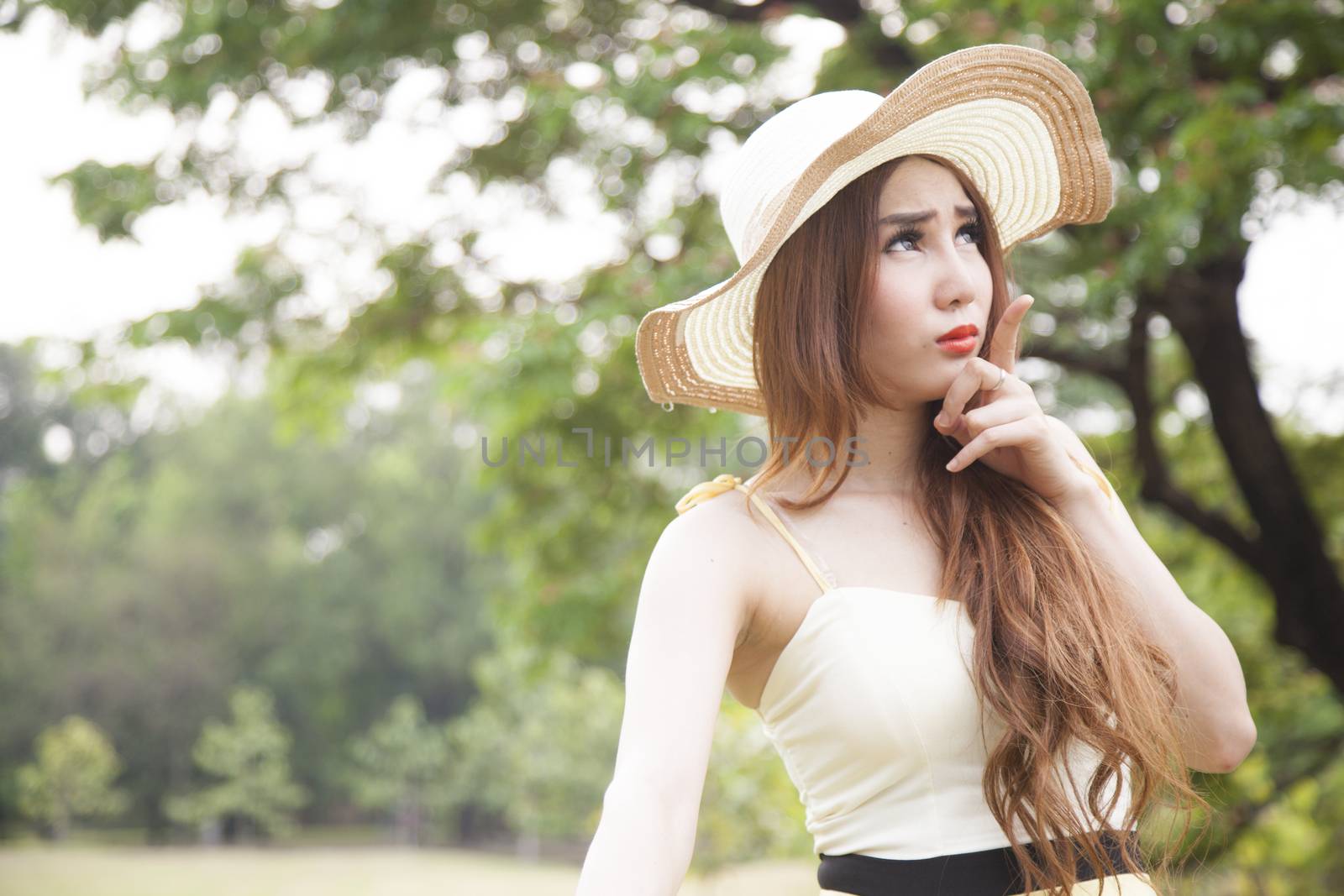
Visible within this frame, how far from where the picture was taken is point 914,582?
59.2 inches

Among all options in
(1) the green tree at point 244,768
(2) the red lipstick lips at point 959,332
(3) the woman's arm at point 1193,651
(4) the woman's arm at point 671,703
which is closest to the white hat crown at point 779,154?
(2) the red lipstick lips at point 959,332

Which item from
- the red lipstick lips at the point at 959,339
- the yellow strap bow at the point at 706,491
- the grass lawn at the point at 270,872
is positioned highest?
the red lipstick lips at the point at 959,339

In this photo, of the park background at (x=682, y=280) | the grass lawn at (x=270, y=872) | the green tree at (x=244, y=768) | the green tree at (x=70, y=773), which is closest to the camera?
the park background at (x=682, y=280)

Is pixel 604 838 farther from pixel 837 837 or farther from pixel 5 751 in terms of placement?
pixel 5 751

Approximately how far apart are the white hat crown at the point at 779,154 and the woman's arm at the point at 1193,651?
1.89ft

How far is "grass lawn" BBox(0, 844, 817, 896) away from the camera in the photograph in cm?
2348

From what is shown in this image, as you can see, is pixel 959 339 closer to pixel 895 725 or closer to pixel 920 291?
pixel 920 291

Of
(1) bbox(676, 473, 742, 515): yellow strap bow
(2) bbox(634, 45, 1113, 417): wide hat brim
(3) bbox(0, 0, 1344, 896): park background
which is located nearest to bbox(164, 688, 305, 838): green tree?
(3) bbox(0, 0, 1344, 896): park background

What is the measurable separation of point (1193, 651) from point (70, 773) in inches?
1196

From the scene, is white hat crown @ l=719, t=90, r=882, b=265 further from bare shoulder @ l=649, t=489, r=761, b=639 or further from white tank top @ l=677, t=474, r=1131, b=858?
white tank top @ l=677, t=474, r=1131, b=858

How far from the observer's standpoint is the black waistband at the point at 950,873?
1382mm

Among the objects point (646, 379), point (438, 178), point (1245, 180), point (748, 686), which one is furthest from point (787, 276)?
point (438, 178)

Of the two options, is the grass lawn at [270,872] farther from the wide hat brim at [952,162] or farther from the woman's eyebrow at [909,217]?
the woman's eyebrow at [909,217]

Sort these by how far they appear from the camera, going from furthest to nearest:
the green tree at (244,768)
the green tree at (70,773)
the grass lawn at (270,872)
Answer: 1. the green tree at (244,768)
2. the green tree at (70,773)
3. the grass lawn at (270,872)
